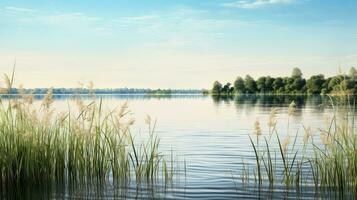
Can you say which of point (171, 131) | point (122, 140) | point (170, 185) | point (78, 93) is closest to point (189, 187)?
point (170, 185)

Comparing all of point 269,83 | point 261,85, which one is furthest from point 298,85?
point 261,85

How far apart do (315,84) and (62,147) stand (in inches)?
5395

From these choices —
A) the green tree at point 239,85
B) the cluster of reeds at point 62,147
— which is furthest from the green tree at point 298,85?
the cluster of reeds at point 62,147

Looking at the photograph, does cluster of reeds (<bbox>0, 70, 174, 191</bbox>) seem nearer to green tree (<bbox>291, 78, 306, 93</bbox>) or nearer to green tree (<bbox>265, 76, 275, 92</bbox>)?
green tree (<bbox>291, 78, 306, 93</bbox>)

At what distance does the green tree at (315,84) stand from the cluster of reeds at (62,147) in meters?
135

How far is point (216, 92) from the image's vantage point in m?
182

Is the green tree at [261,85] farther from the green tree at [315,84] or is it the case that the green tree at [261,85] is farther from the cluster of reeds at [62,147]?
the cluster of reeds at [62,147]

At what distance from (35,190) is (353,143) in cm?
668

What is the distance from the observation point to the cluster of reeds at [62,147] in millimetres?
10680

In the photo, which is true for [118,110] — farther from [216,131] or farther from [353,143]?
[216,131]

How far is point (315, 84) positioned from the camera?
464 feet

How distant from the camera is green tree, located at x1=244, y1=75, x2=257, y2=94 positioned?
537 ft

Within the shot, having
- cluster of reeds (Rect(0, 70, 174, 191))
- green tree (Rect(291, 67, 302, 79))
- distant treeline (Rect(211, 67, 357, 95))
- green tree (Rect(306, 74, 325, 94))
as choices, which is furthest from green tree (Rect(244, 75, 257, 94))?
cluster of reeds (Rect(0, 70, 174, 191))

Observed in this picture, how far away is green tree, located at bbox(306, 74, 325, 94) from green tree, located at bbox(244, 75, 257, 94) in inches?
961
